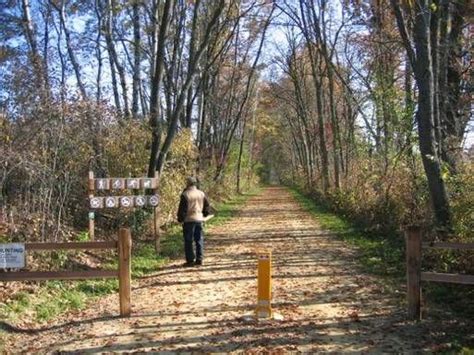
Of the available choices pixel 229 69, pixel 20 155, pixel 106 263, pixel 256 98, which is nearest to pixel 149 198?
pixel 106 263

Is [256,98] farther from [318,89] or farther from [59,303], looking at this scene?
[59,303]

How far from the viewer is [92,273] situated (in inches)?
322

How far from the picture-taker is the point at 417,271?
800cm

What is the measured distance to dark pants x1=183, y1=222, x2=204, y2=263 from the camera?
12.9 meters

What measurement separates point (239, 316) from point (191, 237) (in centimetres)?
469

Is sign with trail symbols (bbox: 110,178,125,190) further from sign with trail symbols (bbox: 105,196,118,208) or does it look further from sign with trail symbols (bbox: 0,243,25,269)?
sign with trail symbols (bbox: 0,243,25,269)

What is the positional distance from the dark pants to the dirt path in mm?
414

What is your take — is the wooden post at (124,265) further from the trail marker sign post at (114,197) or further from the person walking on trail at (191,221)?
the trail marker sign post at (114,197)

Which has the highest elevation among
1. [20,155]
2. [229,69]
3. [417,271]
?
[229,69]

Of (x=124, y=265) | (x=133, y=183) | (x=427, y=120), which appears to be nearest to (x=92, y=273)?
(x=124, y=265)

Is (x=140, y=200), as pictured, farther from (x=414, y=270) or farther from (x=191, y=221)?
(x=414, y=270)

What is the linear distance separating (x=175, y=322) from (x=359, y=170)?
16.9 metres

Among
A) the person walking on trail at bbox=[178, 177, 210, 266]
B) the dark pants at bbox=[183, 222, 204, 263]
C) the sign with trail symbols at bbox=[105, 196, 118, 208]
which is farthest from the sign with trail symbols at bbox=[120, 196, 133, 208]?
the dark pants at bbox=[183, 222, 204, 263]

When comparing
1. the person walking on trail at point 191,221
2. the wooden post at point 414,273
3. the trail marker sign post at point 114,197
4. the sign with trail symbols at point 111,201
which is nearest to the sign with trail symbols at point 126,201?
the trail marker sign post at point 114,197
